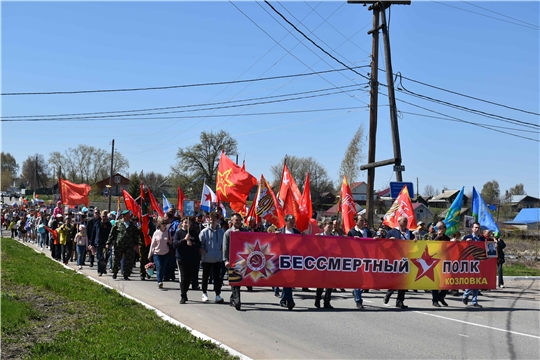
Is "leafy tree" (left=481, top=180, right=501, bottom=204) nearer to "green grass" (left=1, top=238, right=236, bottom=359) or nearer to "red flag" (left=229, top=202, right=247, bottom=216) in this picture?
"red flag" (left=229, top=202, right=247, bottom=216)

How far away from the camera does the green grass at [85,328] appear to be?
728 cm

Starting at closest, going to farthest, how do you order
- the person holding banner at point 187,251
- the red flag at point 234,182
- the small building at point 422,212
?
1. the person holding banner at point 187,251
2. the red flag at point 234,182
3. the small building at point 422,212

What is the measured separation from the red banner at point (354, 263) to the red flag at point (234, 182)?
25.8 ft

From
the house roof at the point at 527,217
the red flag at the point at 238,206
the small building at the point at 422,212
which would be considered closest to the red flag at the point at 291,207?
the red flag at the point at 238,206

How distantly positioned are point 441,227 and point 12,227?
36.9 meters

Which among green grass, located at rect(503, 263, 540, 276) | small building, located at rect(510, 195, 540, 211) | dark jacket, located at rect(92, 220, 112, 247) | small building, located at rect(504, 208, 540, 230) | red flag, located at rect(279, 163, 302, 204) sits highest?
small building, located at rect(510, 195, 540, 211)

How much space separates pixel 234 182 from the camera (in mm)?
20531

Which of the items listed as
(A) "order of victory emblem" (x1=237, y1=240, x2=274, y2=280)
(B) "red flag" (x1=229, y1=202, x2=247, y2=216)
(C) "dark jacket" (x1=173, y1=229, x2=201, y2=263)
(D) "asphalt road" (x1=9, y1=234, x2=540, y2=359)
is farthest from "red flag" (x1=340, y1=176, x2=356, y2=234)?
(C) "dark jacket" (x1=173, y1=229, x2=201, y2=263)

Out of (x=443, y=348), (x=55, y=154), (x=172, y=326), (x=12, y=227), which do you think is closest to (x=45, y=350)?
(x=172, y=326)

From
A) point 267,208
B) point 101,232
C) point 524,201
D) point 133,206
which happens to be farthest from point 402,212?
point 524,201

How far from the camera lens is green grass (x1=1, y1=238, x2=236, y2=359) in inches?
287

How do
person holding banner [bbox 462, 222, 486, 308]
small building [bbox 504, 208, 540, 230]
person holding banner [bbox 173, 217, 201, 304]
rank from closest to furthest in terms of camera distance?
person holding banner [bbox 173, 217, 201, 304], person holding banner [bbox 462, 222, 486, 308], small building [bbox 504, 208, 540, 230]

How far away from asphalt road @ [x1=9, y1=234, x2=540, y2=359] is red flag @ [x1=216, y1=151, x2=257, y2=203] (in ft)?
19.4

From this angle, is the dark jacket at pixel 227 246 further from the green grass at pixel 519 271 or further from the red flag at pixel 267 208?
the green grass at pixel 519 271
